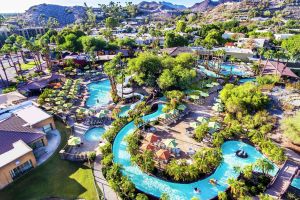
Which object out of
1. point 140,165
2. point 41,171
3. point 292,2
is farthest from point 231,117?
point 292,2

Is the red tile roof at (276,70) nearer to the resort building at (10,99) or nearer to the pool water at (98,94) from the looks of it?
the pool water at (98,94)

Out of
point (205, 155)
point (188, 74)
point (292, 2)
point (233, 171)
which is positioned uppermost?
point (292, 2)

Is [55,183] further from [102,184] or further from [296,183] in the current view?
[296,183]

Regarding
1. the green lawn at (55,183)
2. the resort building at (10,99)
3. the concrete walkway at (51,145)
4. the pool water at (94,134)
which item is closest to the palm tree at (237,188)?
the green lawn at (55,183)

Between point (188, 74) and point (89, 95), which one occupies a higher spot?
point (188, 74)

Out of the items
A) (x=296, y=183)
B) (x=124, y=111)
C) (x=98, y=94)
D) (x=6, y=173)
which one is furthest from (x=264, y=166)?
(x=98, y=94)

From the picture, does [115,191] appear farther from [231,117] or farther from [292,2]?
[292,2]
